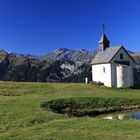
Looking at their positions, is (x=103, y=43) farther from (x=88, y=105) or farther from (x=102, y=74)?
(x=88, y=105)

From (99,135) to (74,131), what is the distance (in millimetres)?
2259

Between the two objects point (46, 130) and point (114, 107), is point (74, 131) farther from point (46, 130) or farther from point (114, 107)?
point (114, 107)

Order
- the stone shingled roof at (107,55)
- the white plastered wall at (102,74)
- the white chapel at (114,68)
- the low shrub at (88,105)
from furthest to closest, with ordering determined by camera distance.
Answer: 1. the stone shingled roof at (107,55)
2. the white plastered wall at (102,74)
3. the white chapel at (114,68)
4. the low shrub at (88,105)

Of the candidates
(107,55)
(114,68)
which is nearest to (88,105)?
(114,68)

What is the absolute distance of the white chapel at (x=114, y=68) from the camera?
248ft

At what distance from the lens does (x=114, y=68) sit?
7669 centimetres

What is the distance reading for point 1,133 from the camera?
91.8 ft

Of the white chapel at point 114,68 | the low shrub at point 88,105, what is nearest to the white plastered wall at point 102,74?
the white chapel at point 114,68

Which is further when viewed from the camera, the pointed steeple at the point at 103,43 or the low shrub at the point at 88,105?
the pointed steeple at the point at 103,43

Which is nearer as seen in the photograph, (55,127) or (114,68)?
(55,127)

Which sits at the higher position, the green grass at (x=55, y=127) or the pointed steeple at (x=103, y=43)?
the pointed steeple at (x=103, y=43)

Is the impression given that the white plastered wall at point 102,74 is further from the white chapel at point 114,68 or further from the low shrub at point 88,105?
the low shrub at point 88,105

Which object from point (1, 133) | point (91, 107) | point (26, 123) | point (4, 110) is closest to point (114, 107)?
point (91, 107)

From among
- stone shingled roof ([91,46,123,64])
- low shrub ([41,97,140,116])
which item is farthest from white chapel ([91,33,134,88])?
low shrub ([41,97,140,116])
